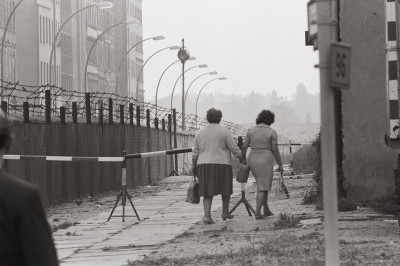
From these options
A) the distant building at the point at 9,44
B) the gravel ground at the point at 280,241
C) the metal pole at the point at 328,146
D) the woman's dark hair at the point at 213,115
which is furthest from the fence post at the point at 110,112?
the distant building at the point at 9,44

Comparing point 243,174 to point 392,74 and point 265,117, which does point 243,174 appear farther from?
point 392,74

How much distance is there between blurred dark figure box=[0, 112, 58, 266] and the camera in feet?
15.4

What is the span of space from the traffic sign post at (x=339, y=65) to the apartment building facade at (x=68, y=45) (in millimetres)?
49860

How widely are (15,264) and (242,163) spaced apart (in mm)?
15246

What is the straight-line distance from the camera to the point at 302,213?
1942 cm

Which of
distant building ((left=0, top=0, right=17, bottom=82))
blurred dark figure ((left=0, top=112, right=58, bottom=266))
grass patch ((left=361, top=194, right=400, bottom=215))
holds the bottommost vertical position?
grass patch ((left=361, top=194, right=400, bottom=215))

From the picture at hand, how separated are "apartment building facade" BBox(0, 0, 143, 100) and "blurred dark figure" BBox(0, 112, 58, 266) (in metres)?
52.6

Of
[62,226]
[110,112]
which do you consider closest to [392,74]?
[62,226]

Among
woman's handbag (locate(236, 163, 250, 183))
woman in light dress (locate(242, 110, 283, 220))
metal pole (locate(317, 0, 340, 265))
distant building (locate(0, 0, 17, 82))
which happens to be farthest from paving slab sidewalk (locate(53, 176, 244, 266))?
distant building (locate(0, 0, 17, 82))

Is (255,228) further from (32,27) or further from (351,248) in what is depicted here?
(32,27)

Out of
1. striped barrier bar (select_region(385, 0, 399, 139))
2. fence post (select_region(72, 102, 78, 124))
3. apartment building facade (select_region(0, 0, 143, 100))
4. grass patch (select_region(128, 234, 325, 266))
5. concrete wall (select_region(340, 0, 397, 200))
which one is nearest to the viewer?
grass patch (select_region(128, 234, 325, 266))

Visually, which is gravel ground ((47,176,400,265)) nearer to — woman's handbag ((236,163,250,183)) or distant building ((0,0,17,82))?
woman's handbag ((236,163,250,183))

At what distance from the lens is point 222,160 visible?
62.1ft

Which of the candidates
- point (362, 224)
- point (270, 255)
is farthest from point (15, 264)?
point (362, 224)
